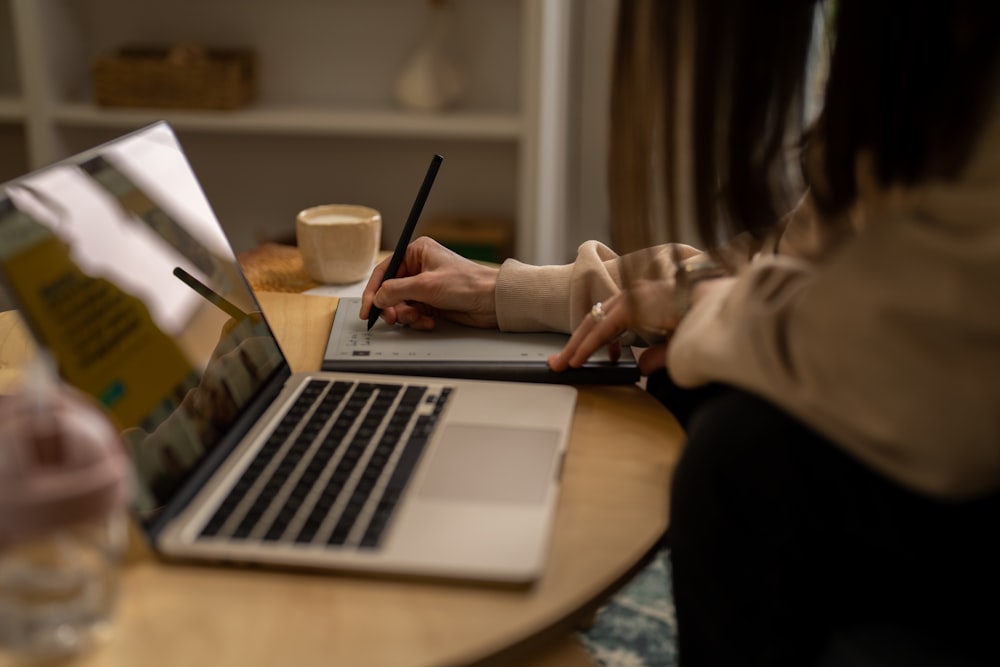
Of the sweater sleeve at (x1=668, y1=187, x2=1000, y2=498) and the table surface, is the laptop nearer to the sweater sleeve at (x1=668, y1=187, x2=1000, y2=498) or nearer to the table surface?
the table surface

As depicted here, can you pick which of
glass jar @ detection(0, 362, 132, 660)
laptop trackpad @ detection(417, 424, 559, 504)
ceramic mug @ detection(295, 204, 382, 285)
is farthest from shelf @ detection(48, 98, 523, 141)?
glass jar @ detection(0, 362, 132, 660)

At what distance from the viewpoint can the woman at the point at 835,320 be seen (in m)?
0.56

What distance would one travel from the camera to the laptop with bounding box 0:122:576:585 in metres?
0.61

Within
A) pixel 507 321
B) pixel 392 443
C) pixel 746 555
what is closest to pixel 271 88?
pixel 507 321

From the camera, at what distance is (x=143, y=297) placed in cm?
74

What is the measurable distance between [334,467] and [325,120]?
1689mm

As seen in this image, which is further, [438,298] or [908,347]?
[438,298]

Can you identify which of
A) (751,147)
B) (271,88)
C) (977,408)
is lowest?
(271,88)

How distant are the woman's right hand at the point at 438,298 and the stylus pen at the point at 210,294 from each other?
6.4 inches

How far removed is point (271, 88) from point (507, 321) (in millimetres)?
1702

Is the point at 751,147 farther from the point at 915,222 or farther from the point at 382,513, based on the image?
the point at 382,513

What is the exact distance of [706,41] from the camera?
64 centimetres

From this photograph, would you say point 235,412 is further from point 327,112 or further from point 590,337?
point 327,112

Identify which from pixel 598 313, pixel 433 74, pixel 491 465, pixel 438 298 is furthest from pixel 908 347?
pixel 433 74
